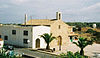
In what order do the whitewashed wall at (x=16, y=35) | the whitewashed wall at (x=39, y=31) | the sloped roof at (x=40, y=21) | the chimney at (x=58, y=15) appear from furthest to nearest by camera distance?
the chimney at (x=58, y=15)
the sloped roof at (x=40, y=21)
the whitewashed wall at (x=16, y=35)
the whitewashed wall at (x=39, y=31)

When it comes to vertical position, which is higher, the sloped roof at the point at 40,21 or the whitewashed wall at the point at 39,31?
the sloped roof at the point at 40,21

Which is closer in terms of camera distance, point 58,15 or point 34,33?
point 34,33

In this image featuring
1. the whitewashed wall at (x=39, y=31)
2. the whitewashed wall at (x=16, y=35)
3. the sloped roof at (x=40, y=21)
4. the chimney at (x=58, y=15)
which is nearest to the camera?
the whitewashed wall at (x=39, y=31)

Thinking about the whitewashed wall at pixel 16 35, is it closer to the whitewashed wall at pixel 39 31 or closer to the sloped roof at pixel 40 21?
the whitewashed wall at pixel 39 31

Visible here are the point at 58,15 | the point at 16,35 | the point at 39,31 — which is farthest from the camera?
the point at 58,15

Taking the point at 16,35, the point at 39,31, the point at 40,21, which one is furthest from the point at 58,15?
the point at 16,35

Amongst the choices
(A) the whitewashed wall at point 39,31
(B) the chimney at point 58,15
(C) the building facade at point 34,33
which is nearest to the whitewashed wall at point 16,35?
(C) the building facade at point 34,33

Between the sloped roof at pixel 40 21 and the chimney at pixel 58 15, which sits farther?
the chimney at pixel 58 15

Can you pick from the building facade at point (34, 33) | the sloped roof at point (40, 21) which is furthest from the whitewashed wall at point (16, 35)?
the sloped roof at point (40, 21)

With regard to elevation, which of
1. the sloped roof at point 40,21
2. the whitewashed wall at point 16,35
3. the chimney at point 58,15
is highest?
the chimney at point 58,15

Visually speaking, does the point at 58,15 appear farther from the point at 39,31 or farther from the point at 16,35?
the point at 16,35

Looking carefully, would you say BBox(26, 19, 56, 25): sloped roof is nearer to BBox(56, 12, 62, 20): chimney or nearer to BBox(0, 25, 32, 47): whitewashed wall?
BBox(56, 12, 62, 20): chimney

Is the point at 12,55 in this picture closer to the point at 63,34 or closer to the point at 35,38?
the point at 35,38

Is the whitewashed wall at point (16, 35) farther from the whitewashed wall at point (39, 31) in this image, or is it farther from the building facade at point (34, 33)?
the whitewashed wall at point (39, 31)
